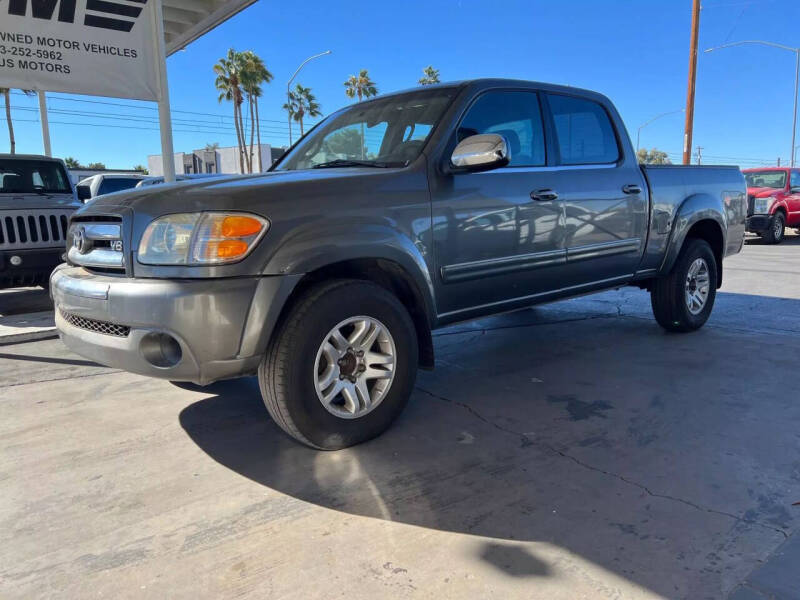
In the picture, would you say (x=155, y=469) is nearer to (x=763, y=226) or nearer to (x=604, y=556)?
(x=604, y=556)

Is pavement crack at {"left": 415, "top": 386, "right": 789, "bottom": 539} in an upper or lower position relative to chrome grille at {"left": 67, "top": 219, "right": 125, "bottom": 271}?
lower

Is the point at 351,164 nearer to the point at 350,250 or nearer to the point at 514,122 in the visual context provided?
the point at 350,250

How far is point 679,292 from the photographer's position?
518cm

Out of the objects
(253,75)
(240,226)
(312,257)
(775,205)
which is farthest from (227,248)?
(253,75)

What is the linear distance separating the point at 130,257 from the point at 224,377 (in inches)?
27.3

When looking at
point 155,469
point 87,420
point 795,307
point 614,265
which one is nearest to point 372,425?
point 155,469

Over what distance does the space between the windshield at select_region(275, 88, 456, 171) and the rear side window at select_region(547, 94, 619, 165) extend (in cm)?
99

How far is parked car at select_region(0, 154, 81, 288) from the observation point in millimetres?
6500

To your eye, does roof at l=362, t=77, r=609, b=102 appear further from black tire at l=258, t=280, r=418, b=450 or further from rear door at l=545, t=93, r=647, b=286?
black tire at l=258, t=280, r=418, b=450

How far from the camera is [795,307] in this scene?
261 inches

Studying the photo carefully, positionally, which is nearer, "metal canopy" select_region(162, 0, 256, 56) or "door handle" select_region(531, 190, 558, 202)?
"door handle" select_region(531, 190, 558, 202)

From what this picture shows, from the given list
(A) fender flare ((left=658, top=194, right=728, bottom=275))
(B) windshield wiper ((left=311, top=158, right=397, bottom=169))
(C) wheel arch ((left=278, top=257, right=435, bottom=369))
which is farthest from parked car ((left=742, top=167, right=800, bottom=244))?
(C) wheel arch ((left=278, top=257, right=435, bottom=369))

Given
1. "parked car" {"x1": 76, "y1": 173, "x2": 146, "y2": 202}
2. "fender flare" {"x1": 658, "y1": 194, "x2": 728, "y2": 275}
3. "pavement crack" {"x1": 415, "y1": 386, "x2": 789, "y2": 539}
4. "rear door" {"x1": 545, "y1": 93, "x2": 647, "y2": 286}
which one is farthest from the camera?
"parked car" {"x1": 76, "y1": 173, "x2": 146, "y2": 202}

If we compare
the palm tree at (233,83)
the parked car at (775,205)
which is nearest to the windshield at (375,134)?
the parked car at (775,205)
